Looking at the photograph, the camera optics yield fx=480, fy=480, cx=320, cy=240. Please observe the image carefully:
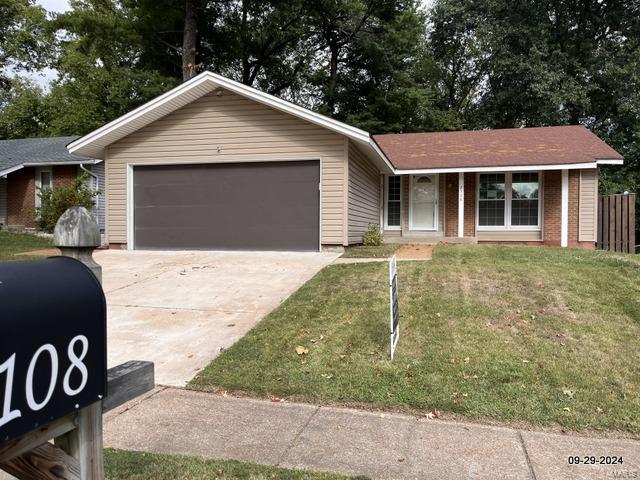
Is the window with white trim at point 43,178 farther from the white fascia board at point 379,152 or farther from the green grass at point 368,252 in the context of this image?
the green grass at point 368,252

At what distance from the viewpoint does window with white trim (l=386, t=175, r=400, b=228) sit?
1659cm

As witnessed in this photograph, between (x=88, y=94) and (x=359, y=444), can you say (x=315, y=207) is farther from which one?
(x=88, y=94)

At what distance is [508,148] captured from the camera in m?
16.3

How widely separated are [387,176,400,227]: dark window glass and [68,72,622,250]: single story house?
4.37 ft

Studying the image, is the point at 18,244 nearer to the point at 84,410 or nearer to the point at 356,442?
the point at 356,442

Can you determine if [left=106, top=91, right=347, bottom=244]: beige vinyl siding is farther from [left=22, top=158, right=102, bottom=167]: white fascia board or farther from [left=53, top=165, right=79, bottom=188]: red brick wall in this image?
[left=53, top=165, right=79, bottom=188]: red brick wall

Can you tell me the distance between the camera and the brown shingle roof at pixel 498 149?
15.0m

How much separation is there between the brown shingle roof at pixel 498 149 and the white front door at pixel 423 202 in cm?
72

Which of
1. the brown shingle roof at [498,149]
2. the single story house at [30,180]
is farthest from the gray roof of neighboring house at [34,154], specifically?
the brown shingle roof at [498,149]

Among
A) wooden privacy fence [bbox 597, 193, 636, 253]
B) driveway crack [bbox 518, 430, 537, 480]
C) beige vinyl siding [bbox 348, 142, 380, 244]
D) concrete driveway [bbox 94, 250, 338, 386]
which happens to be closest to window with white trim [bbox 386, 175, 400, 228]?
beige vinyl siding [bbox 348, 142, 380, 244]

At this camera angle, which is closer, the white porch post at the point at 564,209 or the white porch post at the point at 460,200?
the white porch post at the point at 564,209

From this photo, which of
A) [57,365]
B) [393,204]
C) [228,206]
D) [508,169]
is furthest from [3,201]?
[57,365]

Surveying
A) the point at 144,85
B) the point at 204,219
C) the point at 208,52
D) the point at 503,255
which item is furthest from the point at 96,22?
the point at 503,255

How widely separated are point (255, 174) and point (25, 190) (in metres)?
14.0
